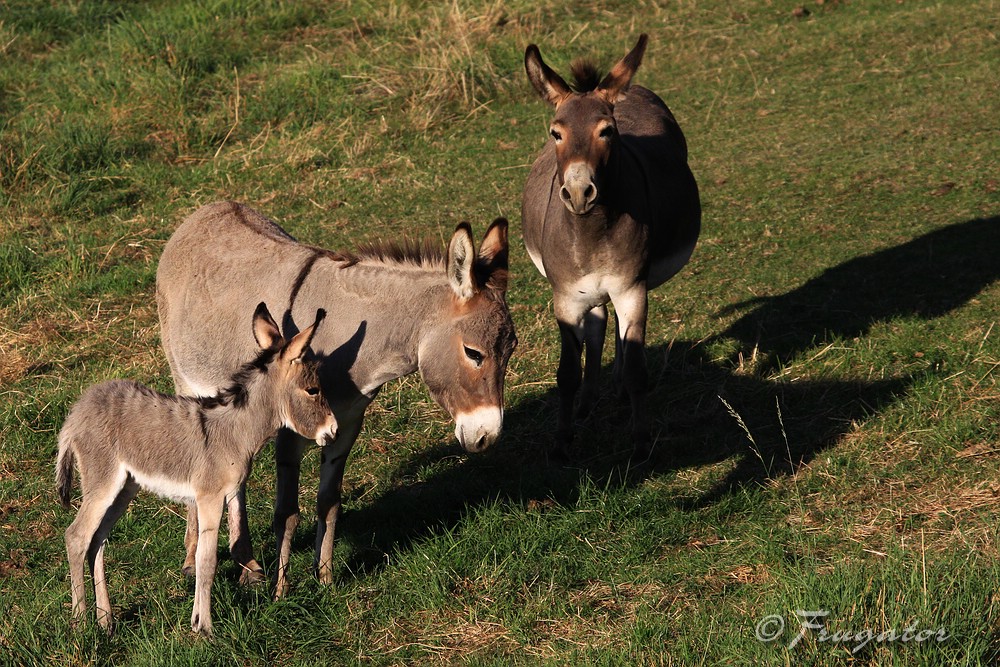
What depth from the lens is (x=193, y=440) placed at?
4551mm

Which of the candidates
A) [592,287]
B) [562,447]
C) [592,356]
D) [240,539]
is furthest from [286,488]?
[592,356]

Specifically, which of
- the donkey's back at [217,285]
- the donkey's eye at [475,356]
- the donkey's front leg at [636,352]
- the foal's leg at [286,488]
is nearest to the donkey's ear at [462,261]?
the donkey's eye at [475,356]

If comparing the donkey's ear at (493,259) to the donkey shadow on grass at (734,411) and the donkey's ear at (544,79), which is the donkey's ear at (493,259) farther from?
the donkey's ear at (544,79)

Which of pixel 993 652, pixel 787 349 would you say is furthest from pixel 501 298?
pixel 787 349

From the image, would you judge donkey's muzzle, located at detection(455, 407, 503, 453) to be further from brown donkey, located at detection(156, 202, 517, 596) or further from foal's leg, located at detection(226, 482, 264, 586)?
foal's leg, located at detection(226, 482, 264, 586)

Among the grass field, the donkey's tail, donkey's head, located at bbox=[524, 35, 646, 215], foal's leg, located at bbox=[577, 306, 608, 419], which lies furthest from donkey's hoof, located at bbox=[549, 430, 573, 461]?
the donkey's tail

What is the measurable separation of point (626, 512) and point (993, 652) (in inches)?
74.9

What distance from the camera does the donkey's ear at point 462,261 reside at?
4.31 m

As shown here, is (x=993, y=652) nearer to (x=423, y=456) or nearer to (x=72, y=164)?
(x=423, y=456)

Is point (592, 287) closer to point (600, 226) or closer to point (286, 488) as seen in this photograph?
point (600, 226)

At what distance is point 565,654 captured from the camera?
4.22 meters

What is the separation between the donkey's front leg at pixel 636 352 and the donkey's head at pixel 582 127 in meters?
0.69

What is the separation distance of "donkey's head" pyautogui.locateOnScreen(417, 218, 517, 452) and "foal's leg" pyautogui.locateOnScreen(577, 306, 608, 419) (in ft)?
7.47

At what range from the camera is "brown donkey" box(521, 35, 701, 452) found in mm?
5570
